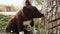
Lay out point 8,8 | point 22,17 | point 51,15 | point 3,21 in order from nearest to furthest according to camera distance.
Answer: point 51,15, point 22,17, point 3,21, point 8,8

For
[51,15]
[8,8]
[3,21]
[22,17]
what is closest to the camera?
[51,15]

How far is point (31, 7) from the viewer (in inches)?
57.2

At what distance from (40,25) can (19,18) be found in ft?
0.73

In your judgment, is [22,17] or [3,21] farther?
[3,21]

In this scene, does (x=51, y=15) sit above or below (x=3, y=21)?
above

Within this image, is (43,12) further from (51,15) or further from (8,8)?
(8,8)

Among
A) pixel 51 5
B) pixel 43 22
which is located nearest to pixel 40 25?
pixel 43 22

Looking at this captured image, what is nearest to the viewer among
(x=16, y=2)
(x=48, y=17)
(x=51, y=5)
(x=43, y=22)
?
(x=51, y=5)

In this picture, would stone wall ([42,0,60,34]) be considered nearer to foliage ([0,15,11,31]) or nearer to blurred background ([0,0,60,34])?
blurred background ([0,0,60,34])

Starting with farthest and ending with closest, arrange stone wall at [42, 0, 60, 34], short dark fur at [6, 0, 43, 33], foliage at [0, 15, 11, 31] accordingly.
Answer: foliage at [0, 15, 11, 31] → short dark fur at [6, 0, 43, 33] → stone wall at [42, 0, 60, 34]

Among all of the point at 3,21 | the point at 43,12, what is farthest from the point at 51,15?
the point at 3,21

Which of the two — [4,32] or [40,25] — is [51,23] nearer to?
[40,25]

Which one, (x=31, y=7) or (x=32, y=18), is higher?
(x=31, y=7)

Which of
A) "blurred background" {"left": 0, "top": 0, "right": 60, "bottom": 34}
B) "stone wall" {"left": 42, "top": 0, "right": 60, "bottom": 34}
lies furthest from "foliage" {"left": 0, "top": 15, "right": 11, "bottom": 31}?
"stone wall" {"left": 42, "top": 0, "right": 60, "bottom": 34}
